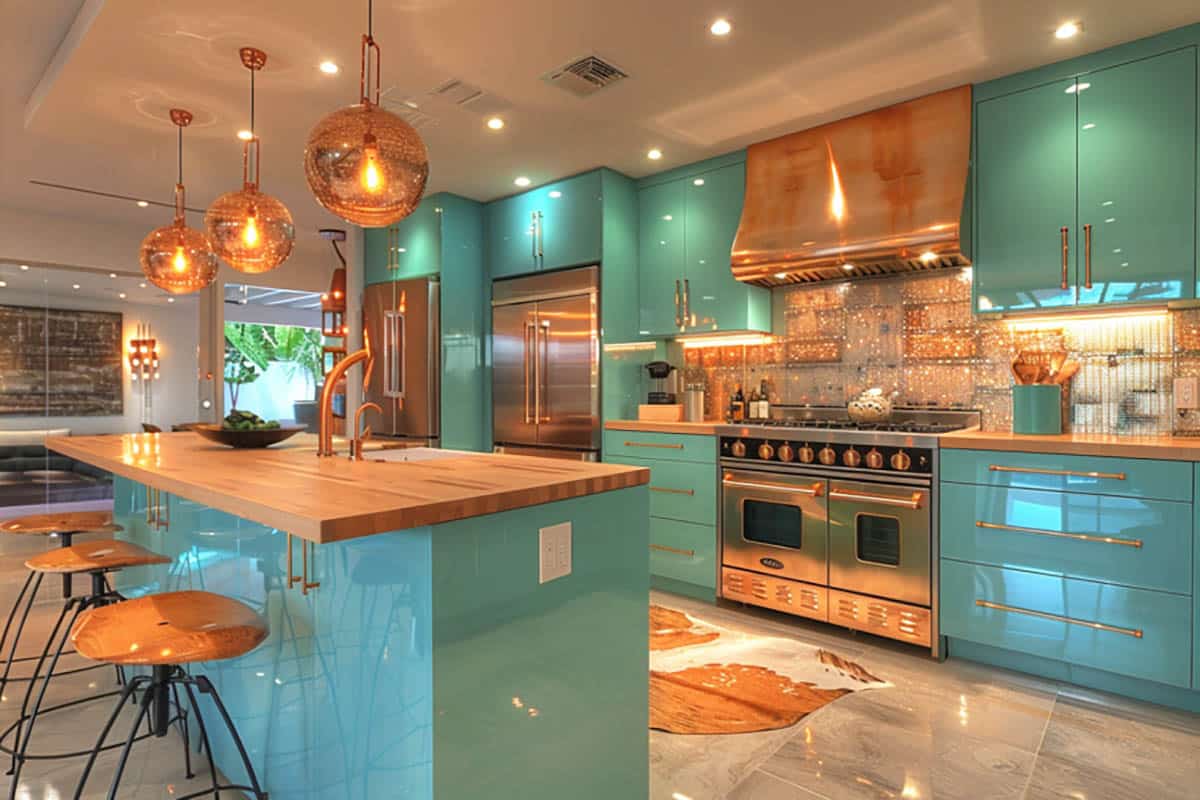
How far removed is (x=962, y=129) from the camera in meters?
3.01

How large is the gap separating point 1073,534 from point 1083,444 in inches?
13.8

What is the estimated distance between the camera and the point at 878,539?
303 cm

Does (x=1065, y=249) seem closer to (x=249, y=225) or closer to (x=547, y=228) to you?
(x=547, y=228)

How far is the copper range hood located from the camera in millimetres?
3021

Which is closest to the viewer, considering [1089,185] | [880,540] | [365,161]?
[365,161]

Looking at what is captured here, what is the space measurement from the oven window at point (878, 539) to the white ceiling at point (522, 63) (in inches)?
77.9

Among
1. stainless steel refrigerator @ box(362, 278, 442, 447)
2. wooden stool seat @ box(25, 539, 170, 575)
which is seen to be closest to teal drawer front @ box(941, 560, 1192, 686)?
wooden stool seat @ box(25, 539, 170, 575)

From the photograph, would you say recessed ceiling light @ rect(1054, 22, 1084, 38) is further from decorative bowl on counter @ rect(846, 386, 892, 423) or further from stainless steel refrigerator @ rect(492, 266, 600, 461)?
stainless steel refrigerator @ rect(492, 266, 600, 461)

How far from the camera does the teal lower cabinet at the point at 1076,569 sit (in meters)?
2.36

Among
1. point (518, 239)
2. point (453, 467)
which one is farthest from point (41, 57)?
point (453, 467)

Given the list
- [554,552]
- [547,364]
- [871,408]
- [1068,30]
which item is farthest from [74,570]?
[1068,30]

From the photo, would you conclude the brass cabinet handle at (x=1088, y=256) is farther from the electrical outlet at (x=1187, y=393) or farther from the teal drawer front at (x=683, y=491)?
the teal drawer front at (x=683, y=491)

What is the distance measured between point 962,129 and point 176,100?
3645 mm

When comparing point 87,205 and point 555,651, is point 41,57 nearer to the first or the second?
point 87,205
